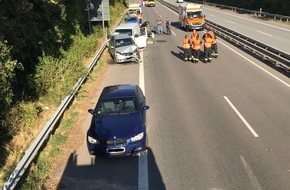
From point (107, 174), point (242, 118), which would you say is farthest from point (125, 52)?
point (107, 174)

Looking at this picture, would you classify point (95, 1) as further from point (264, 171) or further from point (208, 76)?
point (264, 171)

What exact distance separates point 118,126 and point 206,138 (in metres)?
2.81

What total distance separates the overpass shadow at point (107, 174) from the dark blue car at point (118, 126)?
34cm

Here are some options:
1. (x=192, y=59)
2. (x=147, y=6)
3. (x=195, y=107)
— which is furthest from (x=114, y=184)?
(x=147, y=6)

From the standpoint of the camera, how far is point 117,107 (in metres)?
11.1

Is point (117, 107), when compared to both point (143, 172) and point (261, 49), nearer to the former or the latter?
point (143, 172)

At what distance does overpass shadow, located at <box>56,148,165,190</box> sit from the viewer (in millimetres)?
8805

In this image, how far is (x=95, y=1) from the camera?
33.6 m

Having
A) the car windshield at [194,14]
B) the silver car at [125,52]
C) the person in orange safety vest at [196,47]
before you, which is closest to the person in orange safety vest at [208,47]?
the person in orange safety vest at [196,47]

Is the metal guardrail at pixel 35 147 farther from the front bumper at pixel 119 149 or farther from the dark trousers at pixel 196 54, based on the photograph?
the dark trousers at pixel 196 54

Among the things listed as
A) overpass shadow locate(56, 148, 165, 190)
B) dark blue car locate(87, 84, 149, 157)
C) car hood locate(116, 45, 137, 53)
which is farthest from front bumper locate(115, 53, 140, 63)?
overpass shadow locate(56, 148, 165, 190)

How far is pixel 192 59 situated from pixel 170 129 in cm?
1122

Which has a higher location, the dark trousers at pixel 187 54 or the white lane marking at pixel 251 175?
the dark trousers at pixel 187 54

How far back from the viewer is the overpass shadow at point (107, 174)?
880 centimetres
